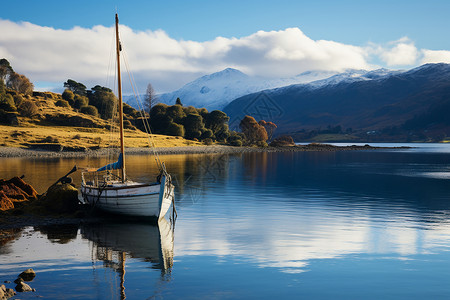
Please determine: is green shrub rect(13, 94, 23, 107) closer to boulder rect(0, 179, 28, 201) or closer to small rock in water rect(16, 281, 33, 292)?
boulder rect(0, 179, 28, 201)

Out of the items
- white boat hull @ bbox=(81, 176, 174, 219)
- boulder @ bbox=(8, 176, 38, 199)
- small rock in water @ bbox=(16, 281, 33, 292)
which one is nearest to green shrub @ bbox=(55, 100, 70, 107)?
boulder @ bbox=(8, 176, 38, 199)

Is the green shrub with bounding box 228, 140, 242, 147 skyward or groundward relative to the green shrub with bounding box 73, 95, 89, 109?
groundward

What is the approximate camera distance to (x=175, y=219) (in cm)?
3269

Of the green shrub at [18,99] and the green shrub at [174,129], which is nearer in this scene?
the green shrub at [18,99]

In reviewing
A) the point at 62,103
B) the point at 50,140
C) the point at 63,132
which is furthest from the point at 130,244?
the point at 62,103

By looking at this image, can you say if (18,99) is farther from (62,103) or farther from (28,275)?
(28,275)

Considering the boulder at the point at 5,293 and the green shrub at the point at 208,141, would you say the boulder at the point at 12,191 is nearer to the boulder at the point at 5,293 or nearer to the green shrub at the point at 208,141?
the boulder at the point at 5,293

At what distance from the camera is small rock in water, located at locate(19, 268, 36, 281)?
696 inches

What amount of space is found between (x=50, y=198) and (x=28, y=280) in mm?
15949

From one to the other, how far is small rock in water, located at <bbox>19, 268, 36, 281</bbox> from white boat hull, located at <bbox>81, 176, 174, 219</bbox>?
11.4 meters

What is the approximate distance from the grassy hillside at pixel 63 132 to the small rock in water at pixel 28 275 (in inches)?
4292

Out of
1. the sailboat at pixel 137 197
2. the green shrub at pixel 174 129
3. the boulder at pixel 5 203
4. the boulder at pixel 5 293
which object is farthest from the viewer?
the green shrub at pixel 174 129

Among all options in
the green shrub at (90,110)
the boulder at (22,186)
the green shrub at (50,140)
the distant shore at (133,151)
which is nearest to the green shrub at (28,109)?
the green shrub at (90,110)

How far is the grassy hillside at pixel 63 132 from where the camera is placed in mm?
123375
